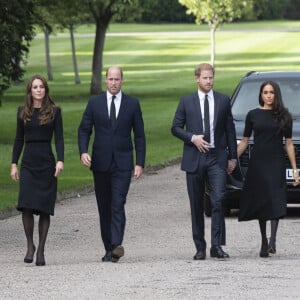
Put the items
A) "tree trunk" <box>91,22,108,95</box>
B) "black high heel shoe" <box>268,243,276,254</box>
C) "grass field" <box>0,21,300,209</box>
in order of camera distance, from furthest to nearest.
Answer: "tree trunk" <box>91,22,108,95</box>, "grass field" <box>0,21,300,209</box>, "black high heel shoe" <box>268,243,276,254</box>

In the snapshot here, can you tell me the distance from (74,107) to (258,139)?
99.9 ft

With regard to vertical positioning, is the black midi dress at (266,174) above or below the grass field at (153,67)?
above

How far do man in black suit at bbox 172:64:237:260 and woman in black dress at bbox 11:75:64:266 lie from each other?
116 centimetres

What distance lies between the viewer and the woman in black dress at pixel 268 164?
12594 mm

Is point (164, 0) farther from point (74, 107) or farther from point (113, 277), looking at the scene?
point (113, 277)

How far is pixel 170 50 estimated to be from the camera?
8188cm

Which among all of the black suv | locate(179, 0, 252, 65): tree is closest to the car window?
the black suv

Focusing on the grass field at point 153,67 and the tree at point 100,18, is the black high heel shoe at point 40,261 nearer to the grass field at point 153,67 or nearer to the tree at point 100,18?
the grass field at point 153,67

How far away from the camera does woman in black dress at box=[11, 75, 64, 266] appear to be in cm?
1205

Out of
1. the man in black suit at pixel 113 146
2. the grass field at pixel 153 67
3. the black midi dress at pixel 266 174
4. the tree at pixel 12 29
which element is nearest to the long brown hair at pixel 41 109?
the man in black suit at pixel 113 146

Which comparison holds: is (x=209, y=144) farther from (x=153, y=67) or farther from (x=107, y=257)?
(x=153, y=67)

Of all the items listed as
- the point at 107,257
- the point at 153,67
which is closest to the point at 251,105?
the point at 107,257

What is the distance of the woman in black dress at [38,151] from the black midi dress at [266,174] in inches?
74.6

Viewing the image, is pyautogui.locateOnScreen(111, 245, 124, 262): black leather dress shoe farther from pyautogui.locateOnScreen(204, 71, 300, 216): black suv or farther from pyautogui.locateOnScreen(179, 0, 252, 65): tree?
pyautogui.locateOnScreen(179, 0, 252, 65): tree
